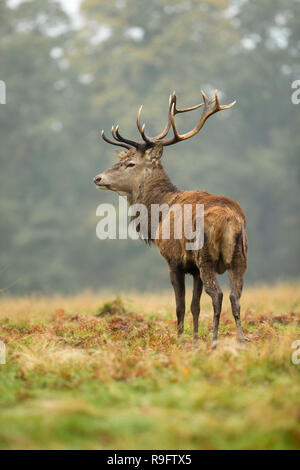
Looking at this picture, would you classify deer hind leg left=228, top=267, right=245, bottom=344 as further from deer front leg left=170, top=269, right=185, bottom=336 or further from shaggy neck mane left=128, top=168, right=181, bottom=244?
shaggy neck mane left=128, top=168, right=181, bottom=244

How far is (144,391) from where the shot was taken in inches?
197

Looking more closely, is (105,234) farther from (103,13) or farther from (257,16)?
(257,16)

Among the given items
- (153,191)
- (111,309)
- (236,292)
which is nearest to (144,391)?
(236,292)

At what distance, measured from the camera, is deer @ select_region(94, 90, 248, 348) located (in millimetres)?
6605

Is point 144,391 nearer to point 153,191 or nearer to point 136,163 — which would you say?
point 153,191

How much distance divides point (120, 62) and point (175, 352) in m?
25.3

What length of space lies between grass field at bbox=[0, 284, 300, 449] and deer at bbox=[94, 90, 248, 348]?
573 mm

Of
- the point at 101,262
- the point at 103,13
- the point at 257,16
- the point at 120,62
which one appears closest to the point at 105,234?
the point at 101,262

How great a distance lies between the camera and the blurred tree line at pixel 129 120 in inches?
1064

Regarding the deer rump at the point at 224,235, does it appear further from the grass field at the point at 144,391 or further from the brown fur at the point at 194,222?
the grass field at the point at 144,391

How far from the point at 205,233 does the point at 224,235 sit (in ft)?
0.70

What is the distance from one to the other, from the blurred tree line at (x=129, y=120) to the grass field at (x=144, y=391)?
61.9ft
